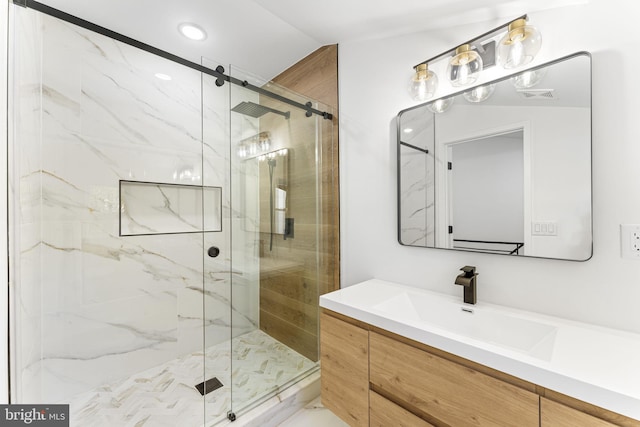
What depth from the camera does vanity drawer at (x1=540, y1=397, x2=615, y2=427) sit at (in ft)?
2.28

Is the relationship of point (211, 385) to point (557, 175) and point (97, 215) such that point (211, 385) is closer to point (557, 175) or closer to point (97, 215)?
point (97, 215)

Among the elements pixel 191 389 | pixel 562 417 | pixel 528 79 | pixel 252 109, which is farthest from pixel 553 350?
Answer: pixel 191 389

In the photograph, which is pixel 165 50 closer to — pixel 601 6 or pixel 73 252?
pixel 73 252

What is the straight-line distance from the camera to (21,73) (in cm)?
128

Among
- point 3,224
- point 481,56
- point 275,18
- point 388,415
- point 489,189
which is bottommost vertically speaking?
point 388,415

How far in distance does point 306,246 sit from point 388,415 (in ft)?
3.53

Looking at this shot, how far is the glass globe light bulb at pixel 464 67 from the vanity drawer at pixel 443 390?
4.13 feet

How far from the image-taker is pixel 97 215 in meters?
1.73

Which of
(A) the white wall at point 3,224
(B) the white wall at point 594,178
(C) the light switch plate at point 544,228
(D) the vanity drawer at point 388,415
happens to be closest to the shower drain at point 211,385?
(A) the white wall at point 3,224

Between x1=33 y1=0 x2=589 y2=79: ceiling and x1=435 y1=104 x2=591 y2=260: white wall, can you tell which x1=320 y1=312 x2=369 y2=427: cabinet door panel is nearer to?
x1=435 y1=104 x2=591 y2=260: white wall

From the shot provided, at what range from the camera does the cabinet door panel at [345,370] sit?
1230mm

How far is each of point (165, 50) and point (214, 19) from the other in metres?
0.50

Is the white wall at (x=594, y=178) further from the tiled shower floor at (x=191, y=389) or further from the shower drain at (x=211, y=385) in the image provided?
the shower drain at (x=211, y=385)

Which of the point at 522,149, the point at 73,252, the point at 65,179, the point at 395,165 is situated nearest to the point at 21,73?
the point at 65,179
